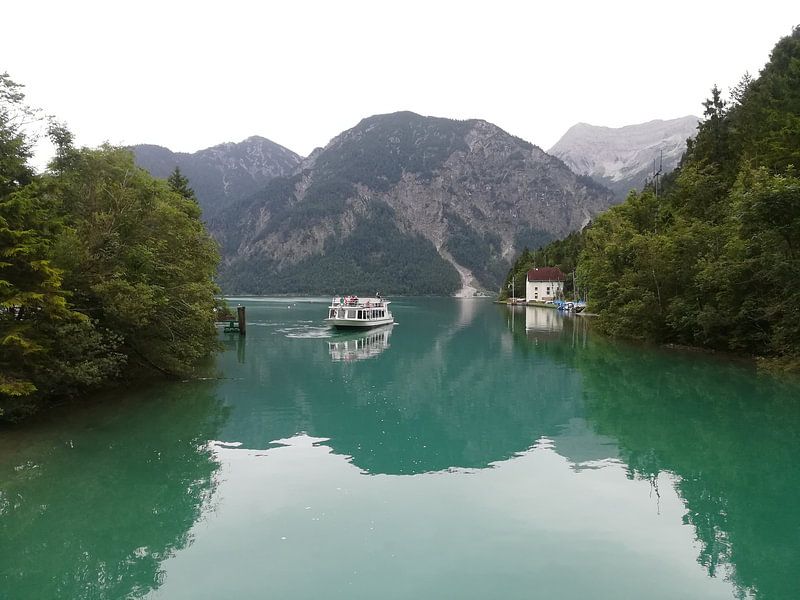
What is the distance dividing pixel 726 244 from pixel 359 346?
32.9 metres

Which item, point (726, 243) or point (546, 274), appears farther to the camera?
point (546, 274)

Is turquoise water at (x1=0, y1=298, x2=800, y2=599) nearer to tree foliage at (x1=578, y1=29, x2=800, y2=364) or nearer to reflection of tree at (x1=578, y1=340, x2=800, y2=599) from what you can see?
reflection of tree at (x1=578, y1=340, x2=800, y2=599)

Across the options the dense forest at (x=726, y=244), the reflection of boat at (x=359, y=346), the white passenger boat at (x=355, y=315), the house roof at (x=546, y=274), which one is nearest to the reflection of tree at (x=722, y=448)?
the dense forest at (x=726, y=244)

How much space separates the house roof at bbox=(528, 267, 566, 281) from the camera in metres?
150

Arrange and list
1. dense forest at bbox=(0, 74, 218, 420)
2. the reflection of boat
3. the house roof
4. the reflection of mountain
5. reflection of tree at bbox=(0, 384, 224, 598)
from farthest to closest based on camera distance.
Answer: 1. the house roof
2. the reflection of boat
3. the reflection of mountain
4. dense forest at bbox=(0, 74, 218, 420)
5. reflection of tree at bbox=(0, 384, 224, 598)

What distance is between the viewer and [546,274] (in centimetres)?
15312

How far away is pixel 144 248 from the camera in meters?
26.3

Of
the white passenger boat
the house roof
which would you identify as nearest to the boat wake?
the white passenger boat

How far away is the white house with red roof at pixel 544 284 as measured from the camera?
15025 cm

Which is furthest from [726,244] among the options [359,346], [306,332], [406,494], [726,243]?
[306,332]

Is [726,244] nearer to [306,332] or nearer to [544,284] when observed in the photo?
[306,332]

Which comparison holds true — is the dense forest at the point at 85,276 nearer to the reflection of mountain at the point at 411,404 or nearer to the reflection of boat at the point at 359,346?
the reflection of mountain at the point at 411,404

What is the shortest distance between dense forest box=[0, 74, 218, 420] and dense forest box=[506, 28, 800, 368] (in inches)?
1294

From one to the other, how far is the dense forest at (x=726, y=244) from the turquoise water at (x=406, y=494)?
794cm
